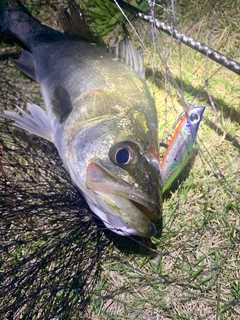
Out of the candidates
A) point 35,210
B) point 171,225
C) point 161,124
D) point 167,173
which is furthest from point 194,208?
point 35,210

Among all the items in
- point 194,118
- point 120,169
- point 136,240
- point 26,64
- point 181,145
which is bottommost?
point 136,240

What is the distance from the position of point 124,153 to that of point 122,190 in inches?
10.1

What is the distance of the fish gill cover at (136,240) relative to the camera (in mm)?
2600

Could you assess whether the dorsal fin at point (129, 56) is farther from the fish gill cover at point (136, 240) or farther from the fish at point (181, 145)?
the fish at point (181, 145)

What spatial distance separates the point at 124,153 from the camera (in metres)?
2.37

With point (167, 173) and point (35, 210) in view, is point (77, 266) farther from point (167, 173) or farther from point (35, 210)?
point (167, 173)

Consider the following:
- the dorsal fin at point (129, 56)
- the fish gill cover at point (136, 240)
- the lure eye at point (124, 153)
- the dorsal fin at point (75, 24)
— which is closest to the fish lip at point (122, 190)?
the lure eye at point (124, 153)

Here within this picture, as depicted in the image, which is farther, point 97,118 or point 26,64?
point 26,64

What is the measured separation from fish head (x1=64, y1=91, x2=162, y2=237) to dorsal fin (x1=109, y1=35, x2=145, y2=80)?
0.62 metres

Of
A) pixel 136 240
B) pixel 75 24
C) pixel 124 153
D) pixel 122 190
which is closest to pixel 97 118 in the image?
pixel 124 153

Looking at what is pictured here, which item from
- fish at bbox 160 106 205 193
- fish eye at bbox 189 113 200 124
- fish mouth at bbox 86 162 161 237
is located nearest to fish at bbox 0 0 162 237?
fish mouth at bbox 86 162 161 237

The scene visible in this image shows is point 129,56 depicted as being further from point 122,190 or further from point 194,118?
point 122,190

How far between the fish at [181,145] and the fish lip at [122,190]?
40 centimetres

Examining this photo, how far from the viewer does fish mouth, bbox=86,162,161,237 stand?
223cm
